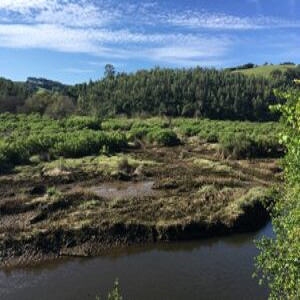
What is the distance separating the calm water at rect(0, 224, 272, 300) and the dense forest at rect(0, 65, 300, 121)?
77772mm

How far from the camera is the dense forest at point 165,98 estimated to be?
106 m

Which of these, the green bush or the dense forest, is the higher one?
the dense forest

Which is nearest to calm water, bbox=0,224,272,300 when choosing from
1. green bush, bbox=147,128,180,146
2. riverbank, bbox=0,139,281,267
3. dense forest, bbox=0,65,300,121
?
riverbank, bbox=0,139,281,267

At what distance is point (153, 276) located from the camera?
19797mm

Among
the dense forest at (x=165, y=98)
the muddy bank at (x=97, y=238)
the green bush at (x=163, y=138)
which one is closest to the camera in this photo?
the muddy bank at (x=97, y=238)

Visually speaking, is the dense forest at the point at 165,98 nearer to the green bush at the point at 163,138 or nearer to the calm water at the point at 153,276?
the green bush at the point at 163,138

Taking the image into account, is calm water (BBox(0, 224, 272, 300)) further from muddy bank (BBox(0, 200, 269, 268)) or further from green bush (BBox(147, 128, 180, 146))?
green bush (BBox(147, 128, 180, 146))

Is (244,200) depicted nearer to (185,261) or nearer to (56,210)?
(185,261)

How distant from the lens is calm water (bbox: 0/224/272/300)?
59.2ft

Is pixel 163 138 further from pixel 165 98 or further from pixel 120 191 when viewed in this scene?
pixel 165 98

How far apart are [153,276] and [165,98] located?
96776 millimetres

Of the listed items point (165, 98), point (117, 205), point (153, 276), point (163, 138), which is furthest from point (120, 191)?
point (165, 98)

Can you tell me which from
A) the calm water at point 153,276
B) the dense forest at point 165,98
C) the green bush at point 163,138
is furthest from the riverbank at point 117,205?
the dense forest at point 165,98

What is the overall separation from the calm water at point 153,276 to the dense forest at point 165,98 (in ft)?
255
